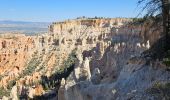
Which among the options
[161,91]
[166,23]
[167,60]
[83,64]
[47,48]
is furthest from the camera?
[47,48]

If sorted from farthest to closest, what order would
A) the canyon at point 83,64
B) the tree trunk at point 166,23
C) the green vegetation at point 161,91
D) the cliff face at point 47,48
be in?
the cliff face at point 47,48 < the canyon at point 83,64 < the tree trunk at point 166,23 < the green vegetation at point 161,91

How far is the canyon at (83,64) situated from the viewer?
2017 cm

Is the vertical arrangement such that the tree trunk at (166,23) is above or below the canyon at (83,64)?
above

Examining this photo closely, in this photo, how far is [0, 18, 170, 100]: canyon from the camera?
20173mm

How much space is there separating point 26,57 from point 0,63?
5.77 meters

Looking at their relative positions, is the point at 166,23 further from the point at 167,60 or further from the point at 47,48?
the point at 47,48

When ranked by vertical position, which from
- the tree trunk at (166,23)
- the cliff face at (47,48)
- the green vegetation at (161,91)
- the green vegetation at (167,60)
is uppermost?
the tree trunk at (166,23)

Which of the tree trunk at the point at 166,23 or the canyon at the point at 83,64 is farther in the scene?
the canyon at the point at 83,64

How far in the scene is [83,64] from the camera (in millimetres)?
48344

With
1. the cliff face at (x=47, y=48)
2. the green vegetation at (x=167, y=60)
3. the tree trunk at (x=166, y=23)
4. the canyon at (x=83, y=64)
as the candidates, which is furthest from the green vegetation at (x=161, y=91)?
the cliff face at (x=47, y=48)

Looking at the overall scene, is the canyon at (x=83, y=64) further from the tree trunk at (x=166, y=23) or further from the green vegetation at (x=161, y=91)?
the tree trunk at (x=166, y=23)

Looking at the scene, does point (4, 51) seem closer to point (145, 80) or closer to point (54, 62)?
point (54, 62)

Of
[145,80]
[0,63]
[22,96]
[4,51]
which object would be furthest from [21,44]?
[145,80]

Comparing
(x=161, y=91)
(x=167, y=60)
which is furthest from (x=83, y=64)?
(x=161, y=91)
